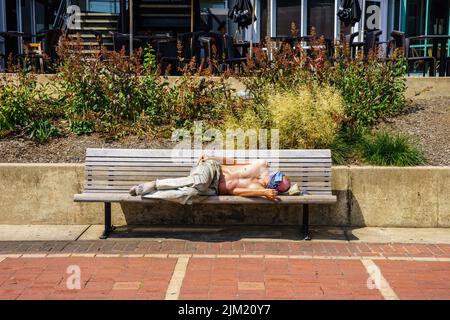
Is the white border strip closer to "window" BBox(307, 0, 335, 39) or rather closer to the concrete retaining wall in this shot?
the concrete retaining wall

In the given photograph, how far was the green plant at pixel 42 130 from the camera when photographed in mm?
7789

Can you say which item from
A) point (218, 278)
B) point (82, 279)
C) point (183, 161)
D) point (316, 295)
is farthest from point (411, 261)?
point (82, 279)

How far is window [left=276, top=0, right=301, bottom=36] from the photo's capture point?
1602cm

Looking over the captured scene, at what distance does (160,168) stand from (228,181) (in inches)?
30.8

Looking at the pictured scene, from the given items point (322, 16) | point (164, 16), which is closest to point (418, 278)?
point (322, 16)

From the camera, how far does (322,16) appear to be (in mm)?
15852

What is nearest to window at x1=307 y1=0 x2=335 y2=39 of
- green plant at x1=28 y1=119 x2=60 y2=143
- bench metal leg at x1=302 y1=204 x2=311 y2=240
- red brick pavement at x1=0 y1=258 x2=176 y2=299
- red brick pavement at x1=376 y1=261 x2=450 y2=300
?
Answer: green plant at x1=28 y1=119 x2=60 y2=143

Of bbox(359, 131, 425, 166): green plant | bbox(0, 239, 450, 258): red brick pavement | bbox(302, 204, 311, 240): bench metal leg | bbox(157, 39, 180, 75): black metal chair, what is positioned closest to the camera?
bbox(0, 239, 450, 258): red brick pavement

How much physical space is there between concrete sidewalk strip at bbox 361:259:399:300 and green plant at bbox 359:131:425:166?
68.6 inches

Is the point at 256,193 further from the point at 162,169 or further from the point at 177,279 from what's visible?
the point at 177,279

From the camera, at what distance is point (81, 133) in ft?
26.3

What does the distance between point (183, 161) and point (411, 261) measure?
255 centimetres

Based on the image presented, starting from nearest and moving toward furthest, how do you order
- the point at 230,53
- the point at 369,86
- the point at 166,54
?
the point at 369,86
the point at 166,54
the point at 230,53

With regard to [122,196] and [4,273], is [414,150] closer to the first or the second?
[122,196]
